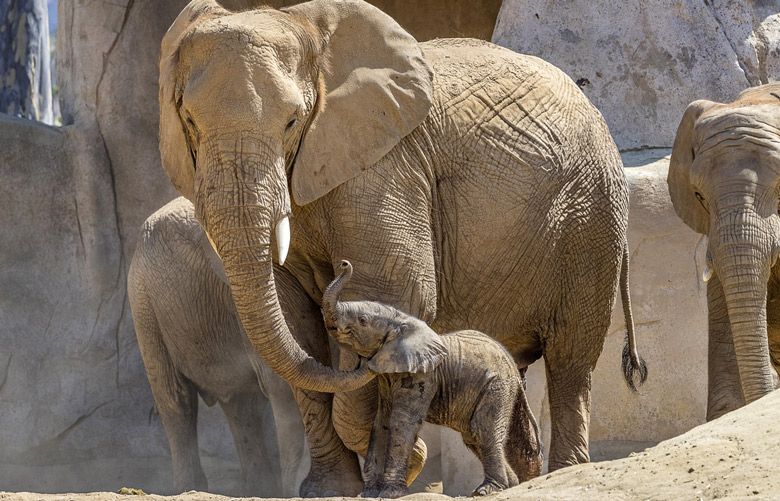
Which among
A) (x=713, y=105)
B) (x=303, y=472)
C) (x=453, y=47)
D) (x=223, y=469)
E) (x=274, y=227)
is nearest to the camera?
(x=274, y=227)

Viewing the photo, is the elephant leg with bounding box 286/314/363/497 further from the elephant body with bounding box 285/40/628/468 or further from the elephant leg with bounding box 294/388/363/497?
Result: the elephant body with bounding box 285/40/628/468

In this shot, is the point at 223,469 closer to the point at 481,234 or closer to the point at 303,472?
the point at 303,472

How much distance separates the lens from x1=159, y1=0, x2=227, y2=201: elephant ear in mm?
6148

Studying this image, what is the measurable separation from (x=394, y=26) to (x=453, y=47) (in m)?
0.49

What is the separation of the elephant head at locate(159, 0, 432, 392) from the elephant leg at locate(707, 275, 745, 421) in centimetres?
176

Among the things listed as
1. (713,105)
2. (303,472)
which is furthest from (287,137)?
(303,472)

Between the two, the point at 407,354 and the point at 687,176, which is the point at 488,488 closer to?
the point at 407,354

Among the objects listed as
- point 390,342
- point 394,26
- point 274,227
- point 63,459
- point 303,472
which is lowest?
point 63,459

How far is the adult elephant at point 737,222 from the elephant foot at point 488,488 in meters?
1.26

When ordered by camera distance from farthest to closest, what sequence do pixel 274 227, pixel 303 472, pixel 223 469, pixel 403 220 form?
1. pixel 223 469
2. pixel 303 472
3. pixel 403 220
4. pixel 274 227

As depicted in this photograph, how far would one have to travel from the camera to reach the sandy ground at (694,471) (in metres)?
4.77

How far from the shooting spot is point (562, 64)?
923 cm

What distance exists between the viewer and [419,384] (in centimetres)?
610

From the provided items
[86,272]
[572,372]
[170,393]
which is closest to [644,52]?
[572,372]
